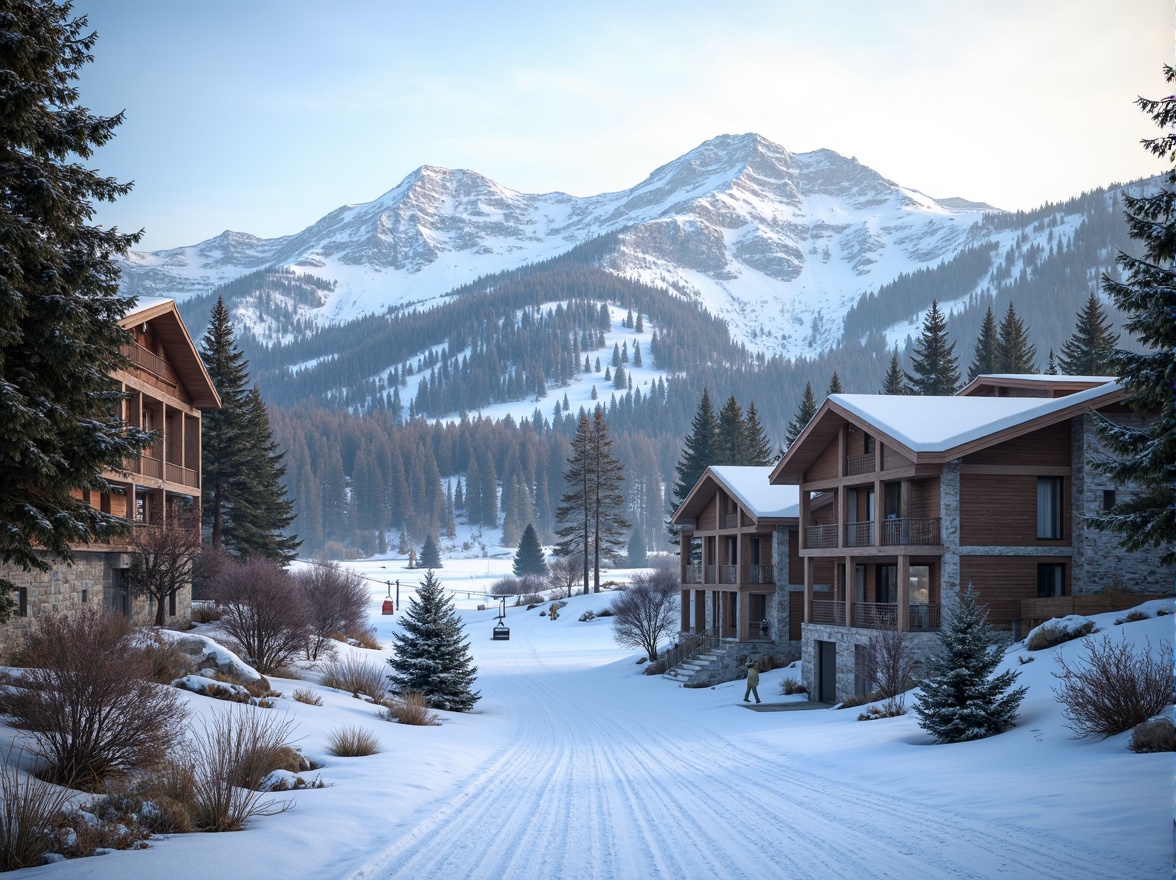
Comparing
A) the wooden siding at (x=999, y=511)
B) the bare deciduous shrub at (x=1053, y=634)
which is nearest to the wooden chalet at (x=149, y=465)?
the wooden siding at (x=999, y=511)

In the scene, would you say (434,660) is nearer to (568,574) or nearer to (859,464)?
(859,464)

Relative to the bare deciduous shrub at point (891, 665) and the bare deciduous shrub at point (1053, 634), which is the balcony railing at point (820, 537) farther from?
the bare deciduous shrub at point (1053, 634)

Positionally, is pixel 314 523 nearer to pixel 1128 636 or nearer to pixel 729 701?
pixel 729 701

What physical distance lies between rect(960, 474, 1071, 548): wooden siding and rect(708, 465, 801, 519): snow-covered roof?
10272 millimetres

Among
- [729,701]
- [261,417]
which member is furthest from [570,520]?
[729,701]

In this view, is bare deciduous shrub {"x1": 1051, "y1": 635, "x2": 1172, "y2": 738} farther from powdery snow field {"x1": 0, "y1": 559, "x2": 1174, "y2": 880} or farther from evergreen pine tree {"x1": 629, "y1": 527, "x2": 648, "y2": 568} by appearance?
evergreen pine tree {"x1": 629, "y1": 527, "x2": 648, "y2": 568}

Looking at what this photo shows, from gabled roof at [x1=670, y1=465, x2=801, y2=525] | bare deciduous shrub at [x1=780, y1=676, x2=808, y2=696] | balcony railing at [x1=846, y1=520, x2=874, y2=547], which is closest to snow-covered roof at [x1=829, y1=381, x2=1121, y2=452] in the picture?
balcony railing at [x1=846, y1=520, x2=874, y2=547]

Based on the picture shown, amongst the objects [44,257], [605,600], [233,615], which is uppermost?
[44,257]

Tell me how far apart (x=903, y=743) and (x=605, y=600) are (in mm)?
54680

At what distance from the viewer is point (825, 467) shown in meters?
35.5

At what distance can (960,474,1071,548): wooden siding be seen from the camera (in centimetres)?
2880

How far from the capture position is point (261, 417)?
50.1 metres

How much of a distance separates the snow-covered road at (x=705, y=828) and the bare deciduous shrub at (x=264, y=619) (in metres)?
10.5

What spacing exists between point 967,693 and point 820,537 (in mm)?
17503
